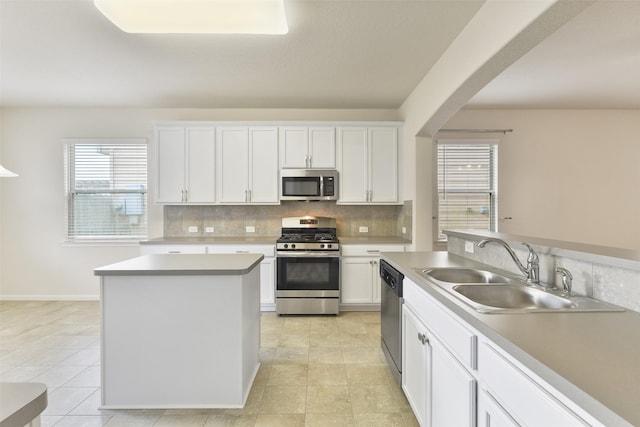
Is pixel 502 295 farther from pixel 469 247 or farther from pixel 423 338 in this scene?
pixel 469 247

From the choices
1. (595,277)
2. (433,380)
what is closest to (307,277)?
(433,380)

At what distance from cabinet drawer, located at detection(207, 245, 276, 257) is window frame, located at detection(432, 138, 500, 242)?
223 centimetres

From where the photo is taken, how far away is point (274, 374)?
8.20 ft

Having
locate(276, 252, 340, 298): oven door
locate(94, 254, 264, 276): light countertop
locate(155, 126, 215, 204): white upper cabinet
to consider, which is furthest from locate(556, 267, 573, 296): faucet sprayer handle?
locate(155, 126, 215, 204): white upper cabinet

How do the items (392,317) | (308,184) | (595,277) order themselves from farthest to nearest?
1. (308,184)
2. (392,317)
3. (595,277)

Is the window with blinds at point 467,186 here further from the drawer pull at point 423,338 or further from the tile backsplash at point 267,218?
the drawer pull at point 423,338

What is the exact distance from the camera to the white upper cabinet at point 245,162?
13.6 ft

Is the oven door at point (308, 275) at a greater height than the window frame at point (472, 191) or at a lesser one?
lesser

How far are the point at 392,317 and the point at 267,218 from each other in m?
2.60

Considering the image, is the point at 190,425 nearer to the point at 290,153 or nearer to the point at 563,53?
the point at 290,153

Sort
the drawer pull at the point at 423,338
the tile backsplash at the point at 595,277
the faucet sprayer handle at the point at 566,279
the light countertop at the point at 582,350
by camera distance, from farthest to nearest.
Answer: the drawer pull at the point at 423,338 → the faucet sprayer handle at the point at 566,279 → the tile backsplash at the point at 595,277 → the light countertop at the point at 582,350

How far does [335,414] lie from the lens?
2018 millimetres

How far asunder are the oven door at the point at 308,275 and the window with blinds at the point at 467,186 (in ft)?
5.56

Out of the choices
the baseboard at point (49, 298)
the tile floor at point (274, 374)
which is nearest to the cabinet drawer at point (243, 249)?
the tile floor at point (274, 374)
